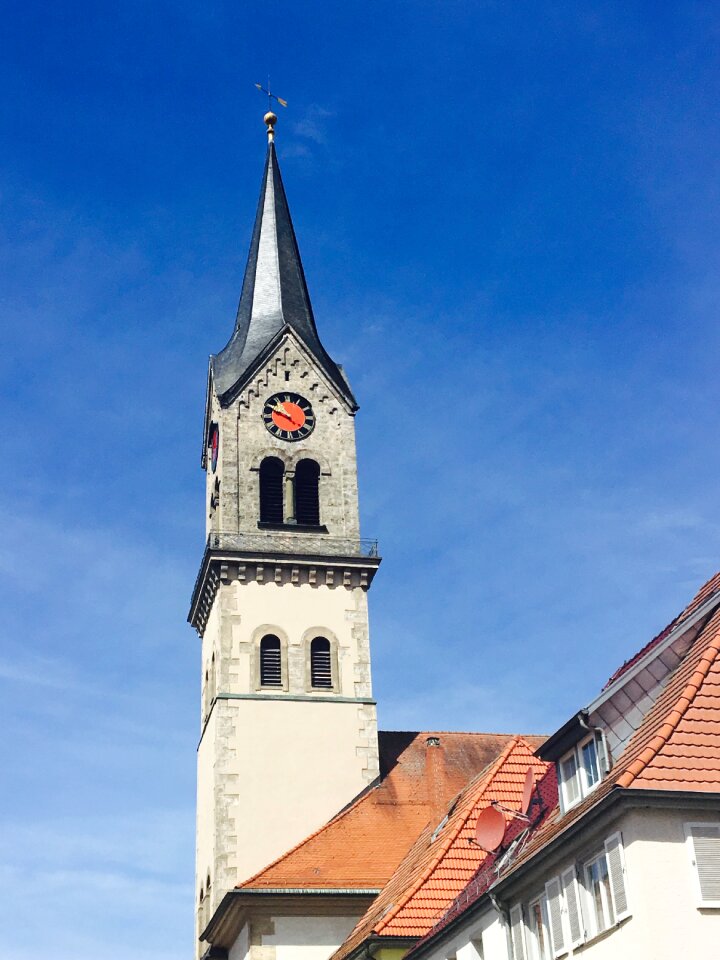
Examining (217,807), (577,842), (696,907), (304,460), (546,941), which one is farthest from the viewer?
(304,460)

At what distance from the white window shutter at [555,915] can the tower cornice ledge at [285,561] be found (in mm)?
20969

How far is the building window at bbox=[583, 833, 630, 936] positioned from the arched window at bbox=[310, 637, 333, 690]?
20.9m

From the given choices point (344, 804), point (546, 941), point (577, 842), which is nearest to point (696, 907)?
point (577, 842)

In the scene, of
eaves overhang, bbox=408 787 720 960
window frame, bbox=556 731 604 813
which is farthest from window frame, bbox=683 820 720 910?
window frame, bbox=556 731 604 813

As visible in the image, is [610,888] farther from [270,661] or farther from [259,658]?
[270,661]

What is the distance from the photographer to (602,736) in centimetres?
1992

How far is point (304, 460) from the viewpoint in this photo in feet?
141

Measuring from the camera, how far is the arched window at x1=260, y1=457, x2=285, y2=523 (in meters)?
41.8

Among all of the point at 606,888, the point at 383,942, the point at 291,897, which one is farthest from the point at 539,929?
the point at 291,897

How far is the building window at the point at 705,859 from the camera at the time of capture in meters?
17.2

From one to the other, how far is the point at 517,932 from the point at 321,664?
18882 mm

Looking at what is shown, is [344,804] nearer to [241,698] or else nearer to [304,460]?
[241,698]

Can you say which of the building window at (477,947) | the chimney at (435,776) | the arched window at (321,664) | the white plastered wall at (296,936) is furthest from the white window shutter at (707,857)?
the arched window at (321,664)

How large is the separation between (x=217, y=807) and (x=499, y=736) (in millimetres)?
8173
